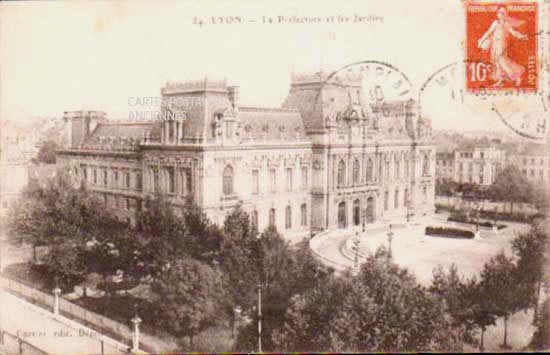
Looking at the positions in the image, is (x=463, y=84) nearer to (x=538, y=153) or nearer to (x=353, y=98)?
(x=538, y=153)

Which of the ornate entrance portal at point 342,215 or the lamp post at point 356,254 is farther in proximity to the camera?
the ornate entrance portal at point 342,215

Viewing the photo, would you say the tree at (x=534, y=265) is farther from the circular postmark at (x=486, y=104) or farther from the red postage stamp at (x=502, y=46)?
the red postage stamp at (x=502, y=46)

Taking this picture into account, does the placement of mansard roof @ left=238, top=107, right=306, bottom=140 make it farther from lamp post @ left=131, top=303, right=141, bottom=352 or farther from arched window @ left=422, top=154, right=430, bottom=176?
lamp post @ left=131, top=303, right=141, bottom=352

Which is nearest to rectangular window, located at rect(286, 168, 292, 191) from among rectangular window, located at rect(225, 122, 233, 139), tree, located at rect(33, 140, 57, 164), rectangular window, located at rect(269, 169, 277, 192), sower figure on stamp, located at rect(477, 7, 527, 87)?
rectangular window, located at rect(269, 169, 277, 192)

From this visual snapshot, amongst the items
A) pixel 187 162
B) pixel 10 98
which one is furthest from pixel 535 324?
pixel 10 98

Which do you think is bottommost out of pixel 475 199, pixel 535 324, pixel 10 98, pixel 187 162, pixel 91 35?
pixel 535 324

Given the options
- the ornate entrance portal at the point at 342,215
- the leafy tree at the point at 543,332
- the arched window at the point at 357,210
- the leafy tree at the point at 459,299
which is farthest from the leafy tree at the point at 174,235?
the leafy tree at the point at 543,332
